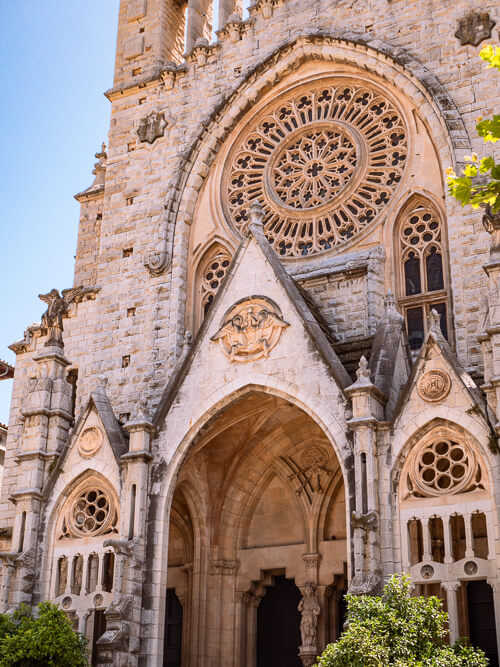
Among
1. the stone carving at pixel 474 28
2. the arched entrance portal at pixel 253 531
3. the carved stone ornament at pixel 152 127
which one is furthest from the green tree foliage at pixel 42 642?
the stone carving at pixel 474 28

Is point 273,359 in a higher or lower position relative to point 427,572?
higher

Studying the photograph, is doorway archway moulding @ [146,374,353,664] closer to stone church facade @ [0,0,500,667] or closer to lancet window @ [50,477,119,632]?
stone church facade @ [0,0,500,667]

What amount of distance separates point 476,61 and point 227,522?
1024cm

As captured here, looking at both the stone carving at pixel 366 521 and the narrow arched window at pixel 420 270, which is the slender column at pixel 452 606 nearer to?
the stone carving at pixel 366 521

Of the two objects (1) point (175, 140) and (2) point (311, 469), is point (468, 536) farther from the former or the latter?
(1) point (175, 140)

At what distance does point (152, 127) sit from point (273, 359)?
28.7 feet

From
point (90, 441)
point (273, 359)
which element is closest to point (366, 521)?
point (273, 359)

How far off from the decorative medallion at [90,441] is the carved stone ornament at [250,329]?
286 cm

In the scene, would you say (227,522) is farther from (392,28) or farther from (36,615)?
(392,28)

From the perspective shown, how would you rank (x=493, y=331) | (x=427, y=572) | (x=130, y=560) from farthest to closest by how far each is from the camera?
(x=130, y=560)
(x=493, y=331)
(x=427, y=572)

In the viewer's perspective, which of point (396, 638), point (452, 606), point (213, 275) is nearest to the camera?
point (396, 638)

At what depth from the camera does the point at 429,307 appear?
687 inches

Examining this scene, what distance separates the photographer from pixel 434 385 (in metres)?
14.0

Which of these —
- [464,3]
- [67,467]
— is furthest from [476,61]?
[67,467]
